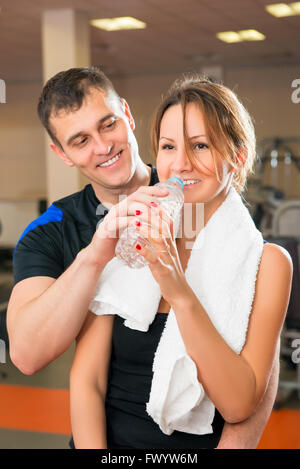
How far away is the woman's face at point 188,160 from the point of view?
1005 millimetres

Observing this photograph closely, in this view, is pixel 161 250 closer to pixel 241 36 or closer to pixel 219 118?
pixel 219 118

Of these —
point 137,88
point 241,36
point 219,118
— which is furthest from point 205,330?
point 137,88

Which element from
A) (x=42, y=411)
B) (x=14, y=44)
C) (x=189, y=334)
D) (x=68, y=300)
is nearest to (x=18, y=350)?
(x=68, y=300)

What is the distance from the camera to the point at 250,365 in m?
0.93

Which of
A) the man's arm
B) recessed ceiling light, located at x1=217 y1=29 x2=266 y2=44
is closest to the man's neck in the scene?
the man's arm

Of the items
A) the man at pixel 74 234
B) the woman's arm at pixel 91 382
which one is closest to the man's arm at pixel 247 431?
the man at pixel 74 234

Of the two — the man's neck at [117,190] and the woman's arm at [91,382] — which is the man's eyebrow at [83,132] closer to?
the man's neck at [117,190]

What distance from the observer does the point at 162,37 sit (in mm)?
6348

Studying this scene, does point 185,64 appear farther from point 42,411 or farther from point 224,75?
point 42,411

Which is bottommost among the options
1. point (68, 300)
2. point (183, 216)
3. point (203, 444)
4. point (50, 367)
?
point (50, 367)

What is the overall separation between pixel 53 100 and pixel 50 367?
3133 millimetres

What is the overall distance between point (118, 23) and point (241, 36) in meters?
1.65

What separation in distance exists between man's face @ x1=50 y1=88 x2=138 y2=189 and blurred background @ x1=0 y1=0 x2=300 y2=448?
0.06 meters

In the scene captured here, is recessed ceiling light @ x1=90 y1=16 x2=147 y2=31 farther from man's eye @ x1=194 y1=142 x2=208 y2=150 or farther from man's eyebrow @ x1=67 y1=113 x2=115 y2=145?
man's eye @ x1=194 y1=142 x2=208 y2=150
